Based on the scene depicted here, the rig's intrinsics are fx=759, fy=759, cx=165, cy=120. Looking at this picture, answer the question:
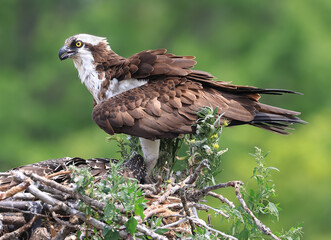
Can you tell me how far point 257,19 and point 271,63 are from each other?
3716 millimetres

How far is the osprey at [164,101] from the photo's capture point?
6129mm

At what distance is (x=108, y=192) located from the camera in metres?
4.72

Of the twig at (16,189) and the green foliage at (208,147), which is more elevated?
the green foliage at (208,147)

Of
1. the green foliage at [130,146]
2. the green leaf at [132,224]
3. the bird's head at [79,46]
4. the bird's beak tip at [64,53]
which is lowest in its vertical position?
the green leaf at [132,224]

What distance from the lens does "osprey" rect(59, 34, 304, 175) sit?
613cm

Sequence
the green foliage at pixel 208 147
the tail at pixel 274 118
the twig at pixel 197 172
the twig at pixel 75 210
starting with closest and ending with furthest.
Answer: the twig at pixel 75 210, the twig at pixel 197 172, the green foliage at pixel 208 147, the tail at pixel 274 118

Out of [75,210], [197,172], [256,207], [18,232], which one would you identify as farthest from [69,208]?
[256,207]

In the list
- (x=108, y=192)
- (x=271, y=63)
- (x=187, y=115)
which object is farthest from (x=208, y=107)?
A: (x=271, y=63)

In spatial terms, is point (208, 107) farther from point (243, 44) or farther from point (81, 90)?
point (243, 44)

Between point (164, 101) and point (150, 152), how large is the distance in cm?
46

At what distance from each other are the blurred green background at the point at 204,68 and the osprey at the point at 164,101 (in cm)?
725

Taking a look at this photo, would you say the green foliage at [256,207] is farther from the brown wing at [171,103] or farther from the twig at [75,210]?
the brown wing at [171,103]

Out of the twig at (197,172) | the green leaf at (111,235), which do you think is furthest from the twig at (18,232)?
the twig at (197,172)

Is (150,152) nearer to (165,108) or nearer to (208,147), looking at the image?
(165,108)
